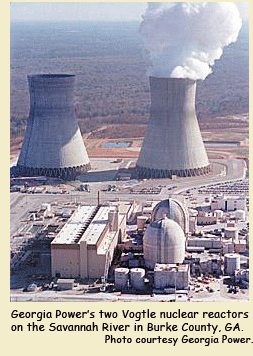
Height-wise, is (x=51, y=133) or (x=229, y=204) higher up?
(x=51, y=133)

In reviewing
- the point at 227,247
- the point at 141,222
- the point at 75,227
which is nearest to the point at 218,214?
the point at 141,222

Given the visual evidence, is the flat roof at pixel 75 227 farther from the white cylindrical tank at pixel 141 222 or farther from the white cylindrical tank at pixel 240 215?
the white cylindrical tank at pixel 240 215

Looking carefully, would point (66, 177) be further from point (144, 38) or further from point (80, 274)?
point (80, 274)

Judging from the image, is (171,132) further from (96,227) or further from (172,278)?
(172,278)

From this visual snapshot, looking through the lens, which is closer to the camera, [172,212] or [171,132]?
[172,212]

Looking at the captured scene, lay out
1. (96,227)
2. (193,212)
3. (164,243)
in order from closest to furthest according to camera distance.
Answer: (164,243)
(96,227)
(193,212)

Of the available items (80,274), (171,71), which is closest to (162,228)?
(80,274)

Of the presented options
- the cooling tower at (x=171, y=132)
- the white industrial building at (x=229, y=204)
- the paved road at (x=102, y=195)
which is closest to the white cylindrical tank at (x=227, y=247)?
the white industrial building at (x=229, y=204)
